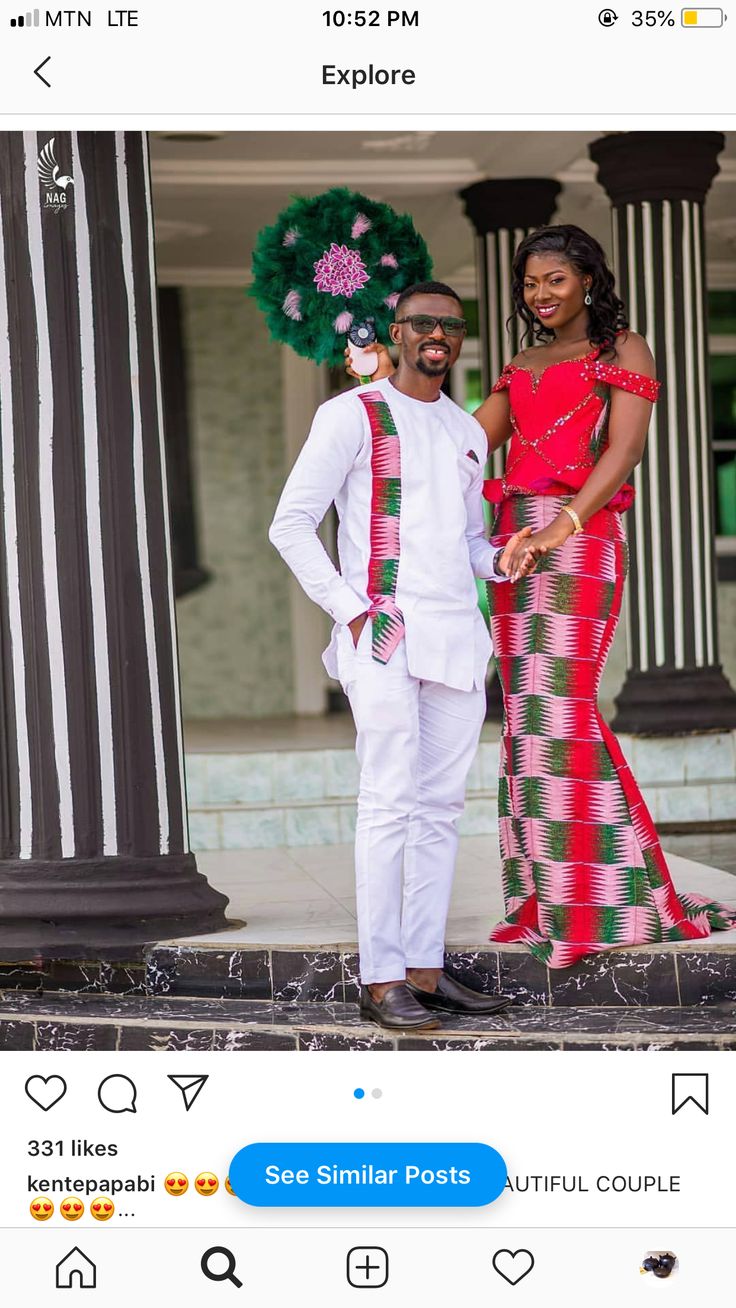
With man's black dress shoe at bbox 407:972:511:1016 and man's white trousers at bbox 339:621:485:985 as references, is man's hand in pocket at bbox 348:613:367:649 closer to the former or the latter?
man's white trousers at bbox 339:621:485:985

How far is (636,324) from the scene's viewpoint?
612 centimetres

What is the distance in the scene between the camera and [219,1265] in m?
1.75

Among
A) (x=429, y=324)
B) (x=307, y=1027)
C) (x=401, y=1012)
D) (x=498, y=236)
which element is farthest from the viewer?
(x=498, y=236)

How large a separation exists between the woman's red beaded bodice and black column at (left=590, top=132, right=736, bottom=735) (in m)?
2.95

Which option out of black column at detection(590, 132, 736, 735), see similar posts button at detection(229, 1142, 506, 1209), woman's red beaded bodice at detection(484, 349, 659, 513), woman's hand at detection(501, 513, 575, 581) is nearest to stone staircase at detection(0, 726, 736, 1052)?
woman's hand at detection(501, 513, 575, 581)

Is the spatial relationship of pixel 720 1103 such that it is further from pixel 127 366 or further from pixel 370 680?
pixel 127 366

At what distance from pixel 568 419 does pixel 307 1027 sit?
1.34 metres

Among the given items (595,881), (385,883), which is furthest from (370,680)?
(595,881)

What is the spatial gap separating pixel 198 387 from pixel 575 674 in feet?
17.9

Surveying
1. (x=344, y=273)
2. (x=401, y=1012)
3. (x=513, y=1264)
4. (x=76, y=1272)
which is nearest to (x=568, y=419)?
(x=344, y=273)

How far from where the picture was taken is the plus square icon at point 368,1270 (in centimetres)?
174
